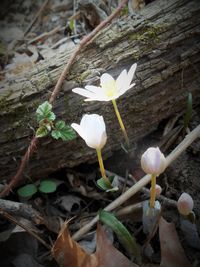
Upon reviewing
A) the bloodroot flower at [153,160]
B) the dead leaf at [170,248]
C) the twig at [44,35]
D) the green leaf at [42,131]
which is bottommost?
the dead leaf at [170,248]

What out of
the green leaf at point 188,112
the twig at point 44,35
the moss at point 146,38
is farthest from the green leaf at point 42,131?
the twig at point 44,35

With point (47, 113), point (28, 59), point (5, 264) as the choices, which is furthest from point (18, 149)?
point (28, 59)

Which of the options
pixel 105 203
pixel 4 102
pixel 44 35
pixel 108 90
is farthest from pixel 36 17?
pixel 105 203

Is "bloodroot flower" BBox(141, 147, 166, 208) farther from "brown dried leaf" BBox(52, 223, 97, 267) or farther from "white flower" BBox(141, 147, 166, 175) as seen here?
"brown dried leaf" BBox(52, 223, 97, 267)

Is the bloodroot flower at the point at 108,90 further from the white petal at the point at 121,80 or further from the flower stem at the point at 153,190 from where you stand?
the flower stem at the point at 153,190

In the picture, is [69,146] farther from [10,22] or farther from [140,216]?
[10,22]

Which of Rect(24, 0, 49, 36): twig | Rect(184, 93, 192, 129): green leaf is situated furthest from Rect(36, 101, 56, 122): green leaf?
Rect(24, 0, 49, 36): twig
